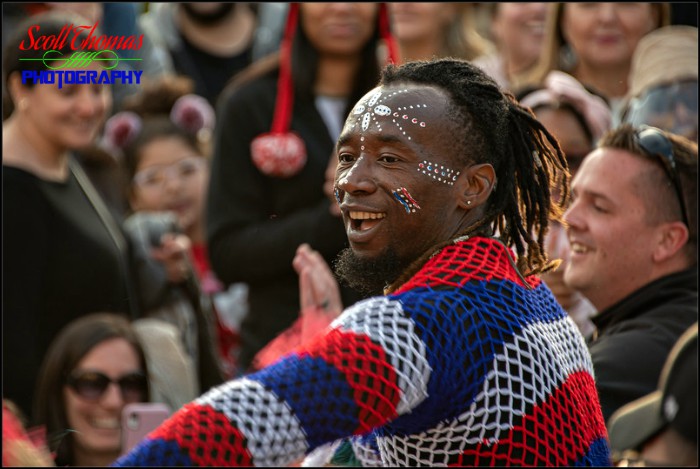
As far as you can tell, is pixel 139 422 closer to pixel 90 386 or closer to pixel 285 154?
pixel 90 386

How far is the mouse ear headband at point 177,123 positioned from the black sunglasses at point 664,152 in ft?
11.4

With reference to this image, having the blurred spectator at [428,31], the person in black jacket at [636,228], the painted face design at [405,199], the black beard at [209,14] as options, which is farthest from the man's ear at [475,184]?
the black beard at [209,14]

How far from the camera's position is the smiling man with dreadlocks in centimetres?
211

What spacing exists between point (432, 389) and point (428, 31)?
4045 mm

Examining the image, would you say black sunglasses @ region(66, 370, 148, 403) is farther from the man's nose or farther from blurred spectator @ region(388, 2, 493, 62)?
the man's nose

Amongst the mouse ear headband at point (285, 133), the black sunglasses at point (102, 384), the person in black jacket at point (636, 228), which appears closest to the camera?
the person in black jacket at point (636, 228)

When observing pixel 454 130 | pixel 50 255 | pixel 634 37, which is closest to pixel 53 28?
pixel 50 255

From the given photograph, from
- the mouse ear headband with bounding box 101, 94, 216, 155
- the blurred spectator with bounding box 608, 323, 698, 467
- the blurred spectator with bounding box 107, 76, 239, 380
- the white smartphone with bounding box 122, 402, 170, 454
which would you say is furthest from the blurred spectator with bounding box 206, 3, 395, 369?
the blurred spectator with bounding box 608, 323, 698, 467

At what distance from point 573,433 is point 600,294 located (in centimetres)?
170

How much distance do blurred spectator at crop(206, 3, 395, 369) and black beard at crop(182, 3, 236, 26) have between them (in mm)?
1853

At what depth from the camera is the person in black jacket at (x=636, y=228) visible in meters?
4.03

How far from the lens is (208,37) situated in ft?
24.1

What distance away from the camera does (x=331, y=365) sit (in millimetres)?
2135

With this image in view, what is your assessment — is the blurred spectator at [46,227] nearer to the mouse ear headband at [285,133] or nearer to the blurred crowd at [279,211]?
the blurred crowd at [279,211]
